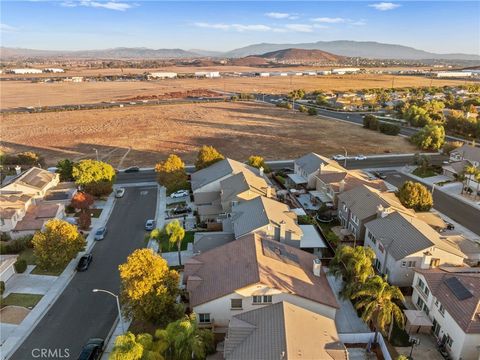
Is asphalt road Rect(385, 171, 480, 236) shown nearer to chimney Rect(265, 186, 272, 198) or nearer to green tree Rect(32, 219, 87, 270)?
chimney Rect(265, 186, 272, 198)

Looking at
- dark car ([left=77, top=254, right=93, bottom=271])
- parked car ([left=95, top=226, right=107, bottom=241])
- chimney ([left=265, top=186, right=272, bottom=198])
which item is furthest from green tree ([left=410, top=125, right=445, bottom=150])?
dark car ([left=77, top=254, right=93, bottom=271])

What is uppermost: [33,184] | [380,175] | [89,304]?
[33,184]

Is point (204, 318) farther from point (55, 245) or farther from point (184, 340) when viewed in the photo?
point (55, 245)

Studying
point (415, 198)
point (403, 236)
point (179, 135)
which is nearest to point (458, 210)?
point (415, 198)

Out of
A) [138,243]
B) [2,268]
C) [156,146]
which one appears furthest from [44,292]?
[156,146]

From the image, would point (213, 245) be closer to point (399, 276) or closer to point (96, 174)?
point (399, 276)

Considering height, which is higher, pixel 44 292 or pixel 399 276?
pixel 399 276
